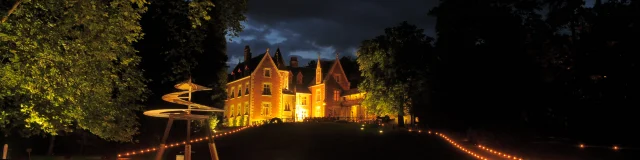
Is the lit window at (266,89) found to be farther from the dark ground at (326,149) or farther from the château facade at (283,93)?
the dark ground at (326,149)

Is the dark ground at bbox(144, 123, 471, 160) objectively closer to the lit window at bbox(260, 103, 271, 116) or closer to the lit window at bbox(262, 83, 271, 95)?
the lit window at bbox(260, 103, 271, 116)

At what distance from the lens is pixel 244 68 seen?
8269cm

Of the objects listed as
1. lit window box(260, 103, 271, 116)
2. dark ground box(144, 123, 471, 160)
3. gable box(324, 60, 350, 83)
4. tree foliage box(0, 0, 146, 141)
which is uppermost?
gable box(324, 60, 350, 83)

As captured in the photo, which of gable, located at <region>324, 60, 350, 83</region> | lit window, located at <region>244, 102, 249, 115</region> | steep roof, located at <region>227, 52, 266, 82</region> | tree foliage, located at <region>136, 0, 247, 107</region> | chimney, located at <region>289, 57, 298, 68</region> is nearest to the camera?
tree foliage, located at <region>136, 0, 247, 107</region>

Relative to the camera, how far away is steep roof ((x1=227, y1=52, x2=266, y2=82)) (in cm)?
7969

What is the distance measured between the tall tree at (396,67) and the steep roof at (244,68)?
83.6 ft

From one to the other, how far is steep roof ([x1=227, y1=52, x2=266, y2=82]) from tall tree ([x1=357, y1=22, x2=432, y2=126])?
25488mm

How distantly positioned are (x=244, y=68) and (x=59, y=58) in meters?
69.2

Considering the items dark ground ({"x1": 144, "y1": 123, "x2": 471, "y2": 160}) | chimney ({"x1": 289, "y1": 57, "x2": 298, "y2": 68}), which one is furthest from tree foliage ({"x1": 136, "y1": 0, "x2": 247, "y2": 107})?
chimney ({"x1": 289, "y1": 57, "x2": 298, "y2": 68})

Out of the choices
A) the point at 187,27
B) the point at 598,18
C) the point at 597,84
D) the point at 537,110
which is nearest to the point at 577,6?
the point at 598,18

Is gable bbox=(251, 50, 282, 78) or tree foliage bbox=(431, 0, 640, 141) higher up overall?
gable bbox=(251, 50, 282, 78)

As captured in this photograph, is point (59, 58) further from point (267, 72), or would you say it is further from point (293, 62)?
point (293, 62)

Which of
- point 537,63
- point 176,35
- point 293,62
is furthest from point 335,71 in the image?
point 176,35

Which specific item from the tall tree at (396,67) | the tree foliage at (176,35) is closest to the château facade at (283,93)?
the tall tree at (396,67)
